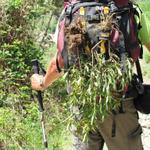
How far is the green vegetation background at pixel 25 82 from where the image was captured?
5305mm

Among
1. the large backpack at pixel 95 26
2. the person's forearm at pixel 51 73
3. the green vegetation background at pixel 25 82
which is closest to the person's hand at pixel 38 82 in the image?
the person's forearm at pixel 51 73

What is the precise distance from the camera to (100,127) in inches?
134

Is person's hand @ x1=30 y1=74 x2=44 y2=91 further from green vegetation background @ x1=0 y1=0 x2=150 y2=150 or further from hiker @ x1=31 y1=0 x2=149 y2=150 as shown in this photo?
green vegetation background @ x1=0 y1=0 x2=150 y2=150

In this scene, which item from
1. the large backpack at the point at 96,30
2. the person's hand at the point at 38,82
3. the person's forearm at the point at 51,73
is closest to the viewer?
the large backpack at the point at 96,30

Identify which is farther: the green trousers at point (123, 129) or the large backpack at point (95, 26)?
the green trousers at point (123, 129)

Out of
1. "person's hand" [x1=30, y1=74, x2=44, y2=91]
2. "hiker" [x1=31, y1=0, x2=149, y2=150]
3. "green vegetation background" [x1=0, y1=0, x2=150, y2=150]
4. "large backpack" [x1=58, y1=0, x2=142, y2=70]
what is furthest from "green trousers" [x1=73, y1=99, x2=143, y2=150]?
"green vegetation background" [x1=0, y1=0, x2=150, y2=150]

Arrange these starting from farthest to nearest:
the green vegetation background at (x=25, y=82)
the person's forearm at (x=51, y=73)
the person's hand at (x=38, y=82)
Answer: the green vegetation background at (x=25, y=82), the person's hand at (x=38, y=82), the person's forearm at (x=51, y=73)

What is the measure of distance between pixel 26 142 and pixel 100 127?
6.57 ft

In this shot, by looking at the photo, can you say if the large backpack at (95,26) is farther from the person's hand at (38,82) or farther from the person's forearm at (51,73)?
the person's hand at (38,82)

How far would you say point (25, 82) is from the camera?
6953 mm

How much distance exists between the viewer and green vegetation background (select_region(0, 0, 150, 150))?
17.4 feet

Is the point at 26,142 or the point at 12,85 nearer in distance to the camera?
the point at 26,142

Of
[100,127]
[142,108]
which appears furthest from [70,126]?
[142,108]

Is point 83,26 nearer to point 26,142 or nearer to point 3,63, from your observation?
point 26,142
